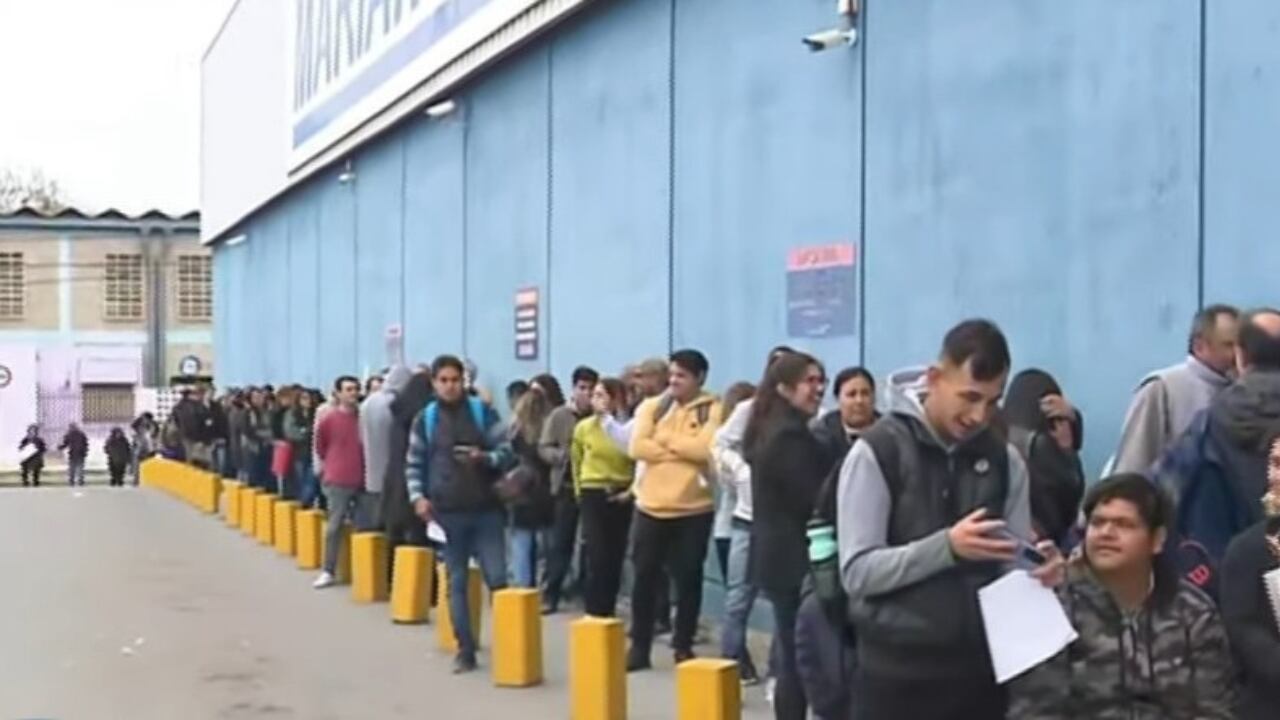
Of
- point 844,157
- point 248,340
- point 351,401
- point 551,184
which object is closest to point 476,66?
point 551,184

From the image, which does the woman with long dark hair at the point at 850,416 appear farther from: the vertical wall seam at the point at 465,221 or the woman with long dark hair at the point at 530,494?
the vertical wall seam at the point at 465,221

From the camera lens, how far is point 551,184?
18.6 metres

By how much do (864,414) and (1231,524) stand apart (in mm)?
3147

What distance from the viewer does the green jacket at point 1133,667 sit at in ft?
16.5

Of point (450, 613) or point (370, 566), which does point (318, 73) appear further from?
point (450, 613)

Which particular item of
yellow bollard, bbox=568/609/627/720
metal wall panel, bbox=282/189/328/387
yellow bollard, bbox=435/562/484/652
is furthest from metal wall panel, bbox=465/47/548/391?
metal wall panel, bbox=282/189/328/387

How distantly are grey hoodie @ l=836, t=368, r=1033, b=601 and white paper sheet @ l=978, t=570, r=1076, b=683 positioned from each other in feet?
0.51

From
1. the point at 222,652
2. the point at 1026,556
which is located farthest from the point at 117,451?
the point at 1026,556

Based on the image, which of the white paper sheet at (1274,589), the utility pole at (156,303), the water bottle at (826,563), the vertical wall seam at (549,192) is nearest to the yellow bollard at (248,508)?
the vertical wall seam at (549,192)

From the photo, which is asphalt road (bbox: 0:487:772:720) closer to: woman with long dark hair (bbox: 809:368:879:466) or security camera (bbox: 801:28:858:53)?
woman with long dark hair (bbox: 809:368:879:466)

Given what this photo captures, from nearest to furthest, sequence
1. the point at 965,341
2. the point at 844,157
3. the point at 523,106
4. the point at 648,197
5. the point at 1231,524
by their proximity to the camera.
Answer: the point at 965,341 → the point at 1231,524 → the point at 844,157 → the point at 648,197 → the point at 523,106

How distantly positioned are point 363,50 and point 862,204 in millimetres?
14496

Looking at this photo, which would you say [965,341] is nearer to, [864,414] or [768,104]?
[864,414]

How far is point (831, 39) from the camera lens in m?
12.6
